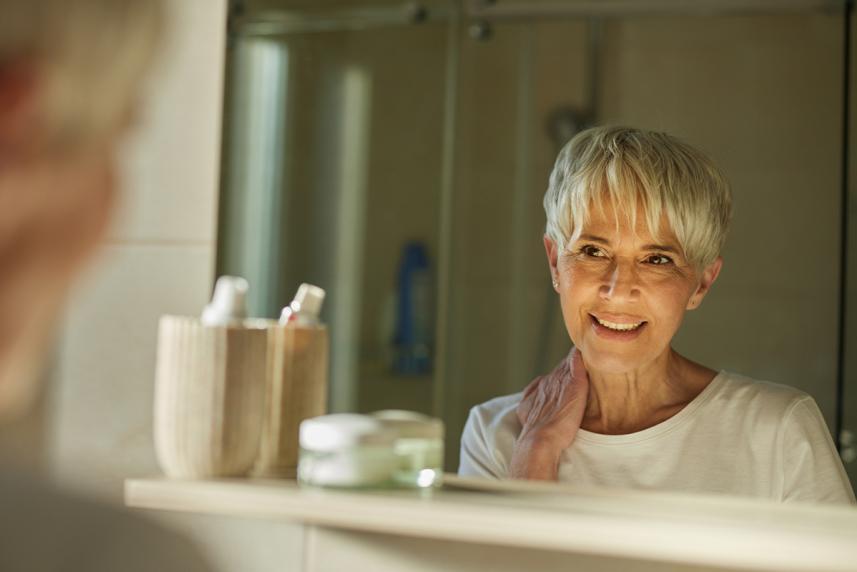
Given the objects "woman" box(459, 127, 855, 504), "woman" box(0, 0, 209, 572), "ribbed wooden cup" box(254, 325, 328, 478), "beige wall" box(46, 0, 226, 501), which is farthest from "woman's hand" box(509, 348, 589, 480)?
"woman" box(0, 0, 209, 572)

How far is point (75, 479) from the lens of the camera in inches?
43.8

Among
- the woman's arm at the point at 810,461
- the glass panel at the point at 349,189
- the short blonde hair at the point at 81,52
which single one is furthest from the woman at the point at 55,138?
the woman's arm at the point at 810,461

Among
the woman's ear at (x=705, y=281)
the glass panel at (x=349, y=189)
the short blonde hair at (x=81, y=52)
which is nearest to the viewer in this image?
the short blonde hair at (x=81, y=52)

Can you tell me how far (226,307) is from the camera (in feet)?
3.26

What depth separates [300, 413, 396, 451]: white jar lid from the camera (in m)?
0.93

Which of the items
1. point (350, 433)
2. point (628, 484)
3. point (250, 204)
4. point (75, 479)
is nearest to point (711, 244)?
point (628, 484)

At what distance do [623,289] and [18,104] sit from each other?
0.55m

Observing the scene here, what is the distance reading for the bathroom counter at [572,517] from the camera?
80 centimetres

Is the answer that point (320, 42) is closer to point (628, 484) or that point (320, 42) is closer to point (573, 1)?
point (573, 1)

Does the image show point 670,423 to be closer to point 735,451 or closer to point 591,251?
point 735,451

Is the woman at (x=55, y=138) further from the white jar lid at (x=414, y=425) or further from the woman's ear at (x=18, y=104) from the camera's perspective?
the white jar lid at (x=414, y=425)

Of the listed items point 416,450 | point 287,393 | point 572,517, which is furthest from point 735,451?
point 287,393

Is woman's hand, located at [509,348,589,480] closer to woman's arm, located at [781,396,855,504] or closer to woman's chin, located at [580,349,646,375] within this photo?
woman's chin, located at [580,349,646,375]

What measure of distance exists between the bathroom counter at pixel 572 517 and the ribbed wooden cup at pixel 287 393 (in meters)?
0.04
